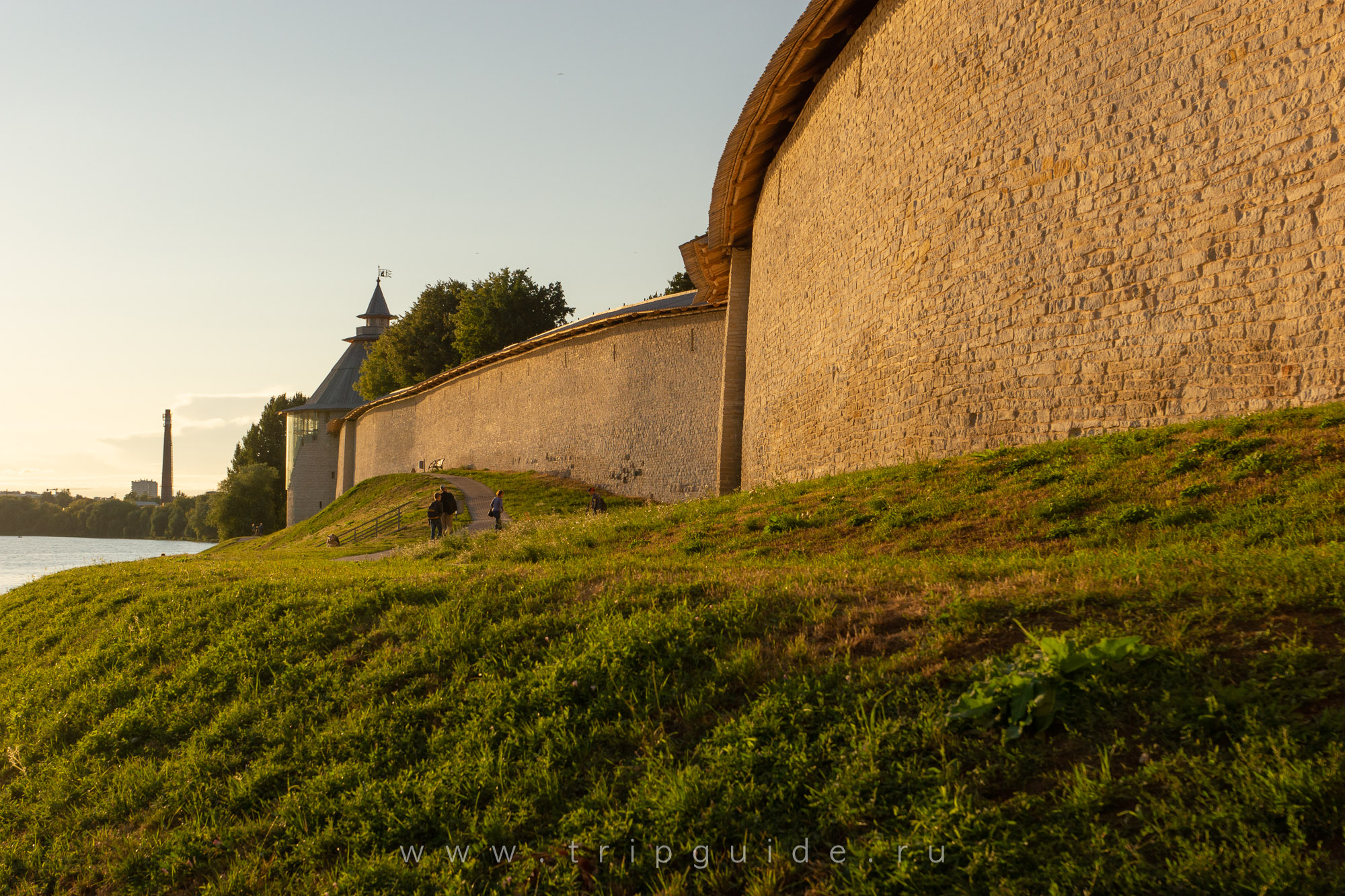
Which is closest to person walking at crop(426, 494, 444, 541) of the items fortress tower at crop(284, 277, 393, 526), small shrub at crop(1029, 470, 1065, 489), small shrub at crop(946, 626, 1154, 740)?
small shrub at crop(1029, 470, 1065, 489)

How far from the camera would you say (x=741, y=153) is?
17.8 m

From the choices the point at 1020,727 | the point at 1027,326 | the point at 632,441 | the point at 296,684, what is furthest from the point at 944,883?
the point at 632,441

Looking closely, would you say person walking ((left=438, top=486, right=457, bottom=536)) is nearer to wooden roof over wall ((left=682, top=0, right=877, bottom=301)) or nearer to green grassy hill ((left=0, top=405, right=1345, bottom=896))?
wooden roof over wall ((left=682, top=0, right=877, bottom=301))

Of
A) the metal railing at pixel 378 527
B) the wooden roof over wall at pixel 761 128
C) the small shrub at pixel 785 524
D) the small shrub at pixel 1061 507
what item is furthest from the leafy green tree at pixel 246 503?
the small shrub at pixel 1061 507

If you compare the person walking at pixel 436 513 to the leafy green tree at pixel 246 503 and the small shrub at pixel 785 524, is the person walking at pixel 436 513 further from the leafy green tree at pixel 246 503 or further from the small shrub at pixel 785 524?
the leafy green tree at pixel 246 503

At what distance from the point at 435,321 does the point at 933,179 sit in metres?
41.9

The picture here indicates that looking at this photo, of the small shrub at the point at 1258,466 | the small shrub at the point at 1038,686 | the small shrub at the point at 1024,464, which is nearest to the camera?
the small shrub at the point at 1038,686

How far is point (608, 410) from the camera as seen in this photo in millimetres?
25781

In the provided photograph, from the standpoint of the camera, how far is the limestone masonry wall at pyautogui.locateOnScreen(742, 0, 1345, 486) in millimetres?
7387

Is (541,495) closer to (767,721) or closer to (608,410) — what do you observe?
(608,410)

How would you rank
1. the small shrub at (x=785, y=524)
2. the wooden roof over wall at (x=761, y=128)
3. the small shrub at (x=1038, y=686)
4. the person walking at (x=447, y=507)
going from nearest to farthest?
the small shrub at (x=1038, y=686)
the small shrub at (x=785, y=524)
the wooden roof over wall at (x=761, y=128)
the person walking at (x=447, y=507)

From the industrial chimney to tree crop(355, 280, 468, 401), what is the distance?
59.0m

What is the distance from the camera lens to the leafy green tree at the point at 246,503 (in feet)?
188

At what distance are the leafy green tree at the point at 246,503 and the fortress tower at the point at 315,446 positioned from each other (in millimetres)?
4964
